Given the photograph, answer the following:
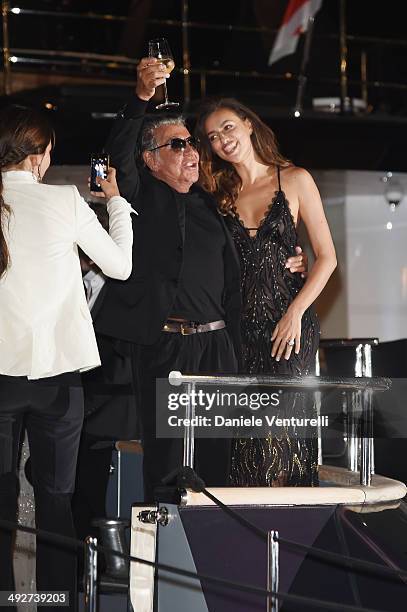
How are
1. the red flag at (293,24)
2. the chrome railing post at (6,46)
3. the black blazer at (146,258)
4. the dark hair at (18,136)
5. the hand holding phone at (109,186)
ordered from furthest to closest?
the red flag at (293,24) < the chrome railing post at (6,46) < the black blazer at (146,258) < the hand holding phone at (109,186) < the dark hair at (18,136)

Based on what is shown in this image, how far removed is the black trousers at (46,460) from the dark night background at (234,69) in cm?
409

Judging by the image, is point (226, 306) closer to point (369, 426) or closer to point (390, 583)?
point (369, 426)

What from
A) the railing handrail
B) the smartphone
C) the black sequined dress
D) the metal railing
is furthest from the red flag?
the railing handrail

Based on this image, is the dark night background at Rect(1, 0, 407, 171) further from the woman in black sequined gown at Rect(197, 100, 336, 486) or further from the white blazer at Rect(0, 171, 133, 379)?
the white blazer at Rect(0, 171, 133, 379)

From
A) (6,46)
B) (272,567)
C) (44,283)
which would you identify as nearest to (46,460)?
(44,283)

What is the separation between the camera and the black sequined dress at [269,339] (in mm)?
3850

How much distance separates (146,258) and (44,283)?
63 centimetres

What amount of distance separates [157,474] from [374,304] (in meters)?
5.95

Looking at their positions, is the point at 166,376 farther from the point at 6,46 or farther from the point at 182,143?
the point at 6,46

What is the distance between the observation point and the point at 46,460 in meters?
3.25

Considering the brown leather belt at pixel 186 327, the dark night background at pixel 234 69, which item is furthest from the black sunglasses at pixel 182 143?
the dark night background at pixel 234 69

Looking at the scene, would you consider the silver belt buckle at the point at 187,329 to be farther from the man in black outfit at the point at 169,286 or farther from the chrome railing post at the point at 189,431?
the chrome railing post at the point at 189,431

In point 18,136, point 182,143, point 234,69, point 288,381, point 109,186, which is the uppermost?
point 234,69

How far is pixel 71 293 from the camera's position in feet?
10.8
